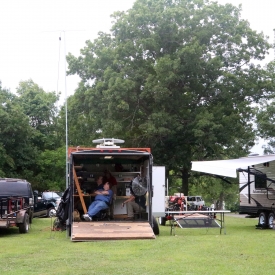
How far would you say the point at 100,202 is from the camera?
48.5 feet

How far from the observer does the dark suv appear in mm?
15781

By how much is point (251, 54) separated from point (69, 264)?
2466 cm

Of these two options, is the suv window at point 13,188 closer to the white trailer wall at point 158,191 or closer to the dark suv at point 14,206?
the dark suv at point 14,206

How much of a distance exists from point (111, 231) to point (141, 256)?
3263mm

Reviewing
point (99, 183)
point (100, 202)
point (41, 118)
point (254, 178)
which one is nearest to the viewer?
point (100, 202)

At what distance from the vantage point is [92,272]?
8.38 meters

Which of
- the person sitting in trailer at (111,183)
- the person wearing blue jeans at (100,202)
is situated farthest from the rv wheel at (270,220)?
the person wearing blue jeans at (100,202)

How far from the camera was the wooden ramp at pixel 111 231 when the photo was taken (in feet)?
42.5

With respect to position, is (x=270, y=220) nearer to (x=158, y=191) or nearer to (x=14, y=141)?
(x=158, y=191)

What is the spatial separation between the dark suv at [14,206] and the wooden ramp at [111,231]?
277 cm

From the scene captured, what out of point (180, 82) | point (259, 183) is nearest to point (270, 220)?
point (259, 183)

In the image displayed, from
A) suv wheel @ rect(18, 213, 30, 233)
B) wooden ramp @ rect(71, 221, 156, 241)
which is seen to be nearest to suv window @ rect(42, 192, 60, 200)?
suv wheel @ rect(18, 213, 30, 233)

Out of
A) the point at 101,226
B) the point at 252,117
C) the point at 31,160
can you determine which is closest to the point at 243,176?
the point at 101,226

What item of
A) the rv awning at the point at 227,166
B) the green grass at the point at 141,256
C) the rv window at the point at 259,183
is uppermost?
the rv awning at the point at 227,166
